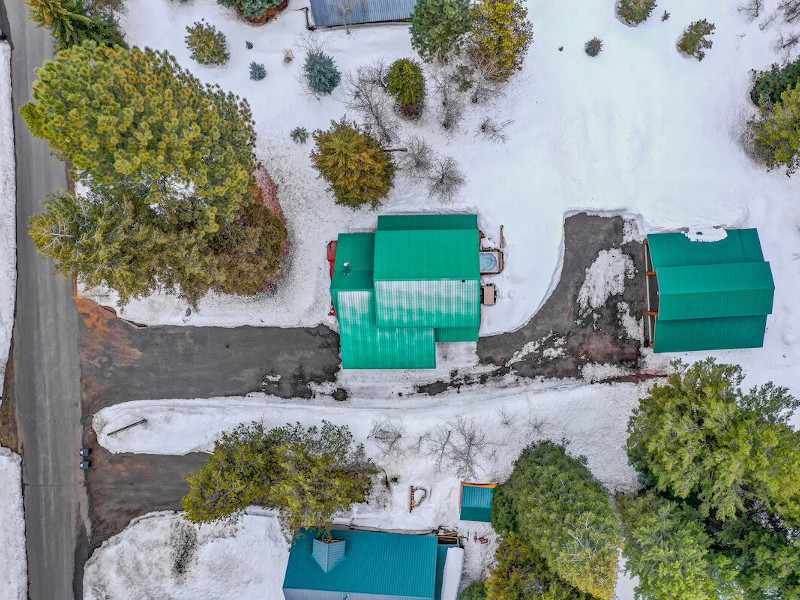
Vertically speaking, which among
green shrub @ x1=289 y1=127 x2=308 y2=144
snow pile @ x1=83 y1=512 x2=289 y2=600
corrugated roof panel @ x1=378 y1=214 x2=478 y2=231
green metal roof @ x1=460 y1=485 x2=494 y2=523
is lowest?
snow pile @ x1=83 y1=512 x2=289 y2=600

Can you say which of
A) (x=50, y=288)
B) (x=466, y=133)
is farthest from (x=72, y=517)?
(x=466, y=133)

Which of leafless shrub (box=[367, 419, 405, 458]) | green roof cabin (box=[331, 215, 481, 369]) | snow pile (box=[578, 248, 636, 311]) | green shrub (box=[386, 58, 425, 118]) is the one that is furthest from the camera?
snow pile (box=[578, 248, 636, 311])

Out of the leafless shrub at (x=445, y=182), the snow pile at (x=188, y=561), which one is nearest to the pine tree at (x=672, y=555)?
the leafless shrub at (x=445, y=182)

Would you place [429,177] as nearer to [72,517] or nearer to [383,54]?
[383,54]

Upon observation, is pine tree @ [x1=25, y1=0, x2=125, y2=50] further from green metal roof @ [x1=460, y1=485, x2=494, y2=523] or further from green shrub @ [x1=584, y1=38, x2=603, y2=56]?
green metal roof @ [x1=460, y1=485, x2=494, y2=523]

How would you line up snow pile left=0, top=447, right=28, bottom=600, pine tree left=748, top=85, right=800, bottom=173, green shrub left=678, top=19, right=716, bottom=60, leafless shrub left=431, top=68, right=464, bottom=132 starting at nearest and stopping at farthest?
1. pine tree left=748, top=85, right=800, bottom=173
2. green shrub left=678, top=19, right=716, bottom=60
3. leafless shrub left=431, top=68, right=464, bottom=132
4. snow pile left=0, top=447, right=28, bottom=600

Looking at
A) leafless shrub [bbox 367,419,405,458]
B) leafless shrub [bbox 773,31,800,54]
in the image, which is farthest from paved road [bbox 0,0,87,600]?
leafless shrub [bbox 773,31,800,54]

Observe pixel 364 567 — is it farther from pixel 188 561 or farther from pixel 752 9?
pixel 752 9

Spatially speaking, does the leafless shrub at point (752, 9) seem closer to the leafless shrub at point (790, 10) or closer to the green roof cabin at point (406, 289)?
the leafless shrub at point (790, 10)
